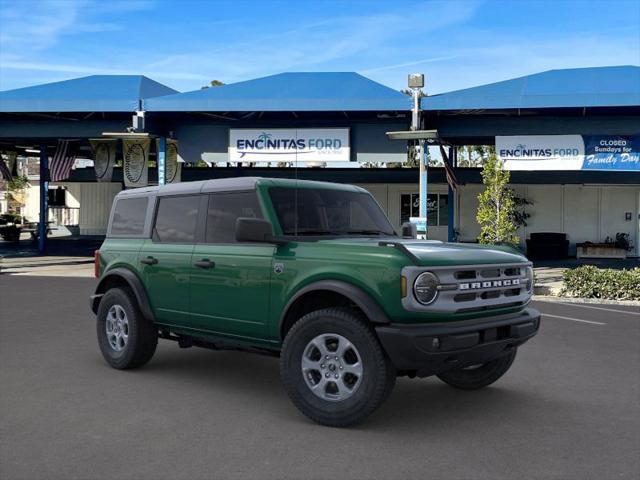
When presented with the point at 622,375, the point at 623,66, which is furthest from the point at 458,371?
the point at 623,66

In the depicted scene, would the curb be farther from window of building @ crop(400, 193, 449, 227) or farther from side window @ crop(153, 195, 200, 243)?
window of building @ crop(400, 193, 449, 227)

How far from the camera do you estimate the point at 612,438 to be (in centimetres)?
485

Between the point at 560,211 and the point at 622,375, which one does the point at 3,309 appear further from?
the point at 560,211

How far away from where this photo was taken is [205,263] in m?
6.04

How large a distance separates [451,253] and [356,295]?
865 mm

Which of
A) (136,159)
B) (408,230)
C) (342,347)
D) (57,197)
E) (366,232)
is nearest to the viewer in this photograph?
(342,347)

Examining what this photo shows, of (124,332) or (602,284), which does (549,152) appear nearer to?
(602,284)

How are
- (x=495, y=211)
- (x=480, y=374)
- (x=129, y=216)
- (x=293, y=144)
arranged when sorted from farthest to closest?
(x=293, y=144)
(x=495, y=211)
(x=129, y=216)
(x=480, y=374)

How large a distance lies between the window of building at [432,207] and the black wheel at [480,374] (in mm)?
24969

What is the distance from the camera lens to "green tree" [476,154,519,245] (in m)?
16.4

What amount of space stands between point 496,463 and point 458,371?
6.41 ft

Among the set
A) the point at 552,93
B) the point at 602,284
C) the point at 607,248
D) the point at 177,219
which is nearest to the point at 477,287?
the point at 177,219

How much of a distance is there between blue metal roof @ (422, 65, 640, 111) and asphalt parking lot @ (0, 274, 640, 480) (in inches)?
483

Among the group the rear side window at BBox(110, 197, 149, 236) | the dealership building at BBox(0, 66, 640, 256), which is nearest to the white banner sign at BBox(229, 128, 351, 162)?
the dealership building at BBox(0, 66, 640, 256)
